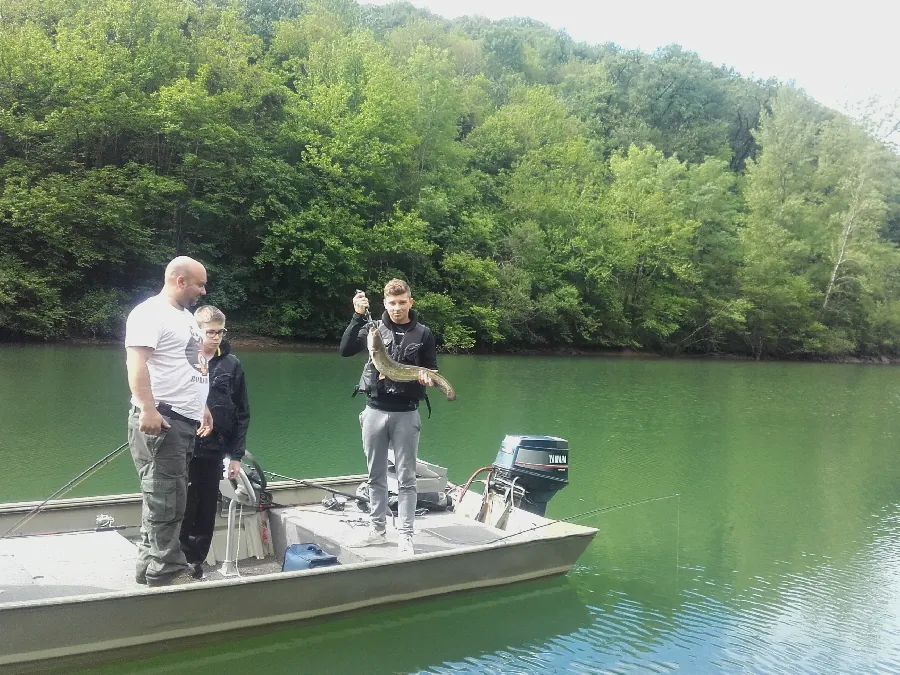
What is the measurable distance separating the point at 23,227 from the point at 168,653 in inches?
908

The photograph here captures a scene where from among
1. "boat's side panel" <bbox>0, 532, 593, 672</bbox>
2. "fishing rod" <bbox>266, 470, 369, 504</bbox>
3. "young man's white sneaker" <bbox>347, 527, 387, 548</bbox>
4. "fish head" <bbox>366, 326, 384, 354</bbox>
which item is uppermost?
"fish head" <bbox>366, 326, 384, 354</bbox>

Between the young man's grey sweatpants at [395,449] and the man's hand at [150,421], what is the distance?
1693mm

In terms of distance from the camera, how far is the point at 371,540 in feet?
19.0

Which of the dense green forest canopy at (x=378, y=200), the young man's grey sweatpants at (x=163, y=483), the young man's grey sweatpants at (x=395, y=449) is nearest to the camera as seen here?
the young man's grey sweatpants at (x=163, y=483)

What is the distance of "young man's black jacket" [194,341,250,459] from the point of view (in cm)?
504

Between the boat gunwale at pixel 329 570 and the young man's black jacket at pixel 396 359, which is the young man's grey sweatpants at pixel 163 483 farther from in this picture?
the young man's black jacket at pixel 396 359

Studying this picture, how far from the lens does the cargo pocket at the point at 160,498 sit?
4.20m

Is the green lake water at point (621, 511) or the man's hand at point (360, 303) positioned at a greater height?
the man's hand at point (360, 303)

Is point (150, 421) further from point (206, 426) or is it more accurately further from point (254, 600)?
point (254, 600)

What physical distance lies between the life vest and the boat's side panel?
115 centimetres

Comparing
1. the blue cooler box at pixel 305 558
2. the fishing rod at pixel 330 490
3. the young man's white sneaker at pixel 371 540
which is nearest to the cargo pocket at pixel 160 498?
the blue cooler box at pixel 305 558

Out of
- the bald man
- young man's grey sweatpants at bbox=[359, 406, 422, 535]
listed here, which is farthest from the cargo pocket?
young man's grey sweatpants at bbox=[359, 406, 422, 535]

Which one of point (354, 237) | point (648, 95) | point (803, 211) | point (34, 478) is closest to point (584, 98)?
point (648, 95)

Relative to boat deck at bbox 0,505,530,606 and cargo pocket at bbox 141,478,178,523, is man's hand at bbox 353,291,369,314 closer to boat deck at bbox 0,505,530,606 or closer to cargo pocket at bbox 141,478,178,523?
cargo pocket at bbox 141,478,178,523
